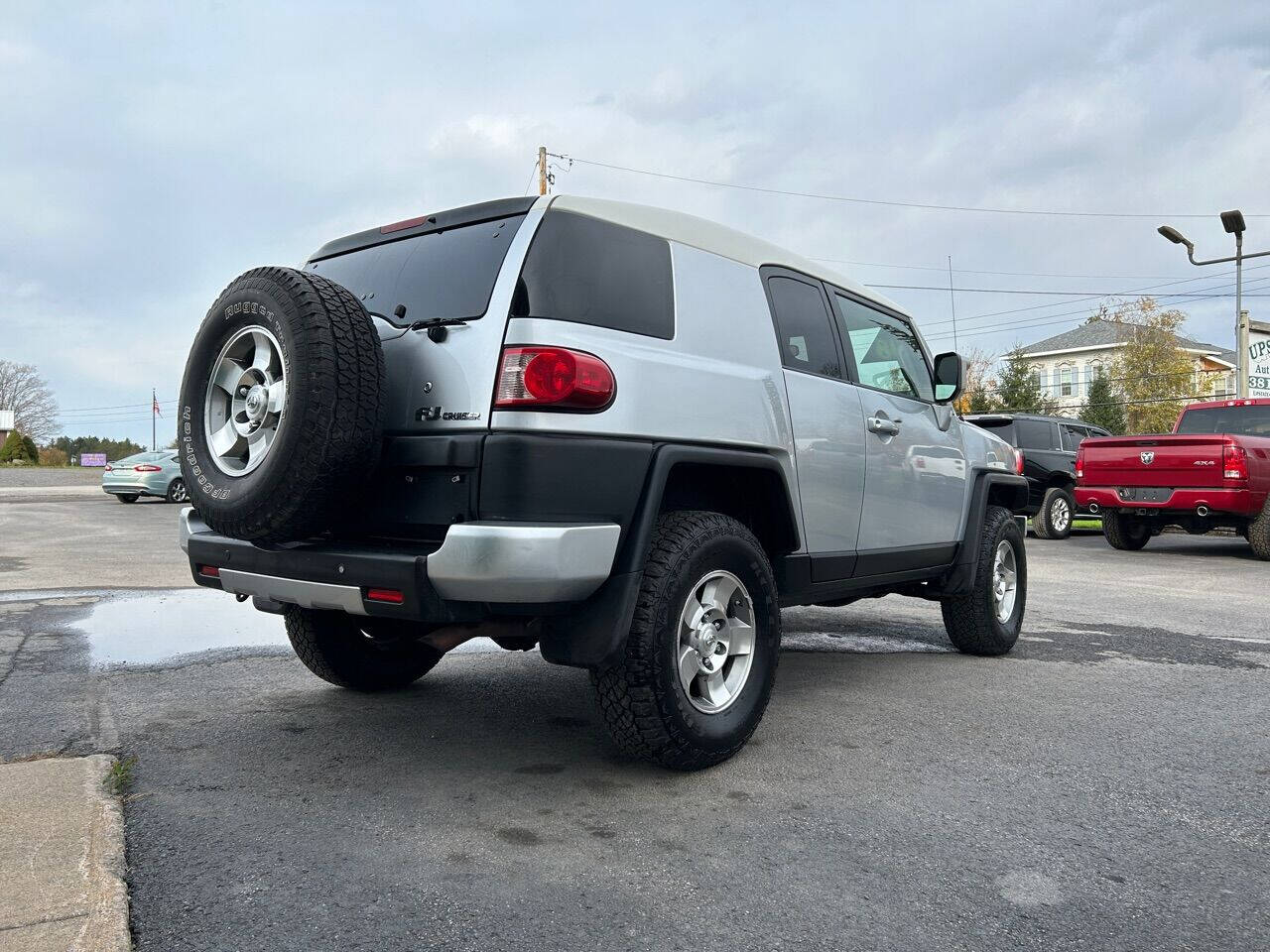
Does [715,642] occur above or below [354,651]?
above

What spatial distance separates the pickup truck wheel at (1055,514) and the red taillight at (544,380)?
1321 cm

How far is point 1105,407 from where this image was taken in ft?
141

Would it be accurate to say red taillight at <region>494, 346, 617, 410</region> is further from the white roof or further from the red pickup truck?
the red pickup truck

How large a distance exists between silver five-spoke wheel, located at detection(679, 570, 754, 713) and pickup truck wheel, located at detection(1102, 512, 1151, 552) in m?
10.7

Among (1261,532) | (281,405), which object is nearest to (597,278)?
(281,405)

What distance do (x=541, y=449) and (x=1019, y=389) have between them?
152 feet

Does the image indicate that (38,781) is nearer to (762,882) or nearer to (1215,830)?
(762,882)

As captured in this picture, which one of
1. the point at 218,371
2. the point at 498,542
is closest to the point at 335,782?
the point at 498,542

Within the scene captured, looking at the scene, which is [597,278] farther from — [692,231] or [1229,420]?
[1229,420]

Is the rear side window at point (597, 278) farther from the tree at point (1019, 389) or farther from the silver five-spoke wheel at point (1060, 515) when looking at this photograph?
the tree at point (1019, 389)

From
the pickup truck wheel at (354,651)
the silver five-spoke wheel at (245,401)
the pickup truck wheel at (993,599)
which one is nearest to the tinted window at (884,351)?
the pickup truck wheel at (993,599)

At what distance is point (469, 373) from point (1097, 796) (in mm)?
2439

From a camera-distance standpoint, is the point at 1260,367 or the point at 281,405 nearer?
the point at 281,405

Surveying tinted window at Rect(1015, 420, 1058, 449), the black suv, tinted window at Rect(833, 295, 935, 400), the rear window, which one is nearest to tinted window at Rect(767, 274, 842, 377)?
tinted window at Rect(833, 295, 935, 400)
